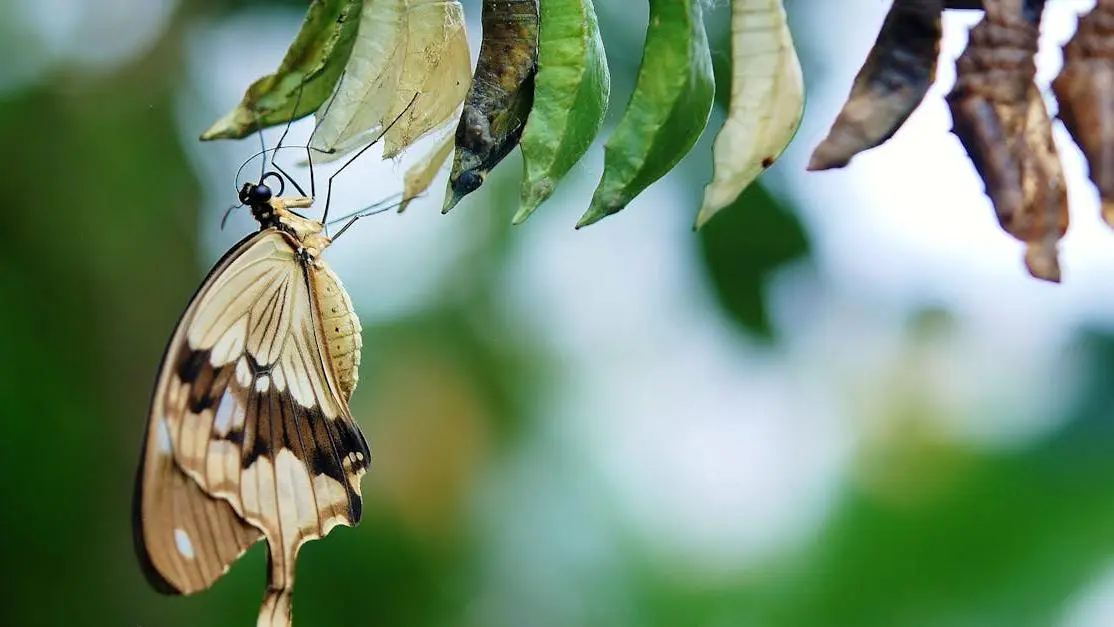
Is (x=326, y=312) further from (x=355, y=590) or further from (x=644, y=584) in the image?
(x=644, y=584)

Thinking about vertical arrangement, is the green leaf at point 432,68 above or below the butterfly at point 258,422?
above

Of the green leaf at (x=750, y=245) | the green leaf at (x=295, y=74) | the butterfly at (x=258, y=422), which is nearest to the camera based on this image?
the green leaf at (x=295, y=74)

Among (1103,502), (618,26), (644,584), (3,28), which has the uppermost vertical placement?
(3,28)

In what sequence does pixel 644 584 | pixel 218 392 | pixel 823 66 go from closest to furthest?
1. pixel 218 392
2. pixel 823 66
3. pixel 644 584

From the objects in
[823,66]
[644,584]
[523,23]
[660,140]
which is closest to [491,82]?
[523,23]

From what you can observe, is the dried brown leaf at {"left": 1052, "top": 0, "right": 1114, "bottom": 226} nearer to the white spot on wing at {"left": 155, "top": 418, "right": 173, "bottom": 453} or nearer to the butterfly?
the butterfly

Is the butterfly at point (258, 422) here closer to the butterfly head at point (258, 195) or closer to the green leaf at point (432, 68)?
the butterfly head at point (258, 195)

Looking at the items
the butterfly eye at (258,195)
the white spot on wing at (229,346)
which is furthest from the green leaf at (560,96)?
the butterfly eye at (258,195)
